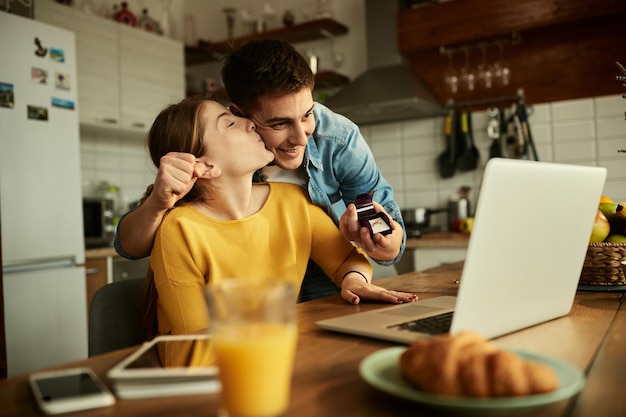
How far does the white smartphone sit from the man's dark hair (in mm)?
810

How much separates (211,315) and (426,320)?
493mm

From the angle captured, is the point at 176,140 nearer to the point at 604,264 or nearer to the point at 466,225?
the point at 604,264

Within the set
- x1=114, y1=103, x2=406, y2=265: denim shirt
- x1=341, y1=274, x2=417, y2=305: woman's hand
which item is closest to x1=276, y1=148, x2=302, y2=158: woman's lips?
x1=114, y1=103, x2=406, y2=265: denim shirt

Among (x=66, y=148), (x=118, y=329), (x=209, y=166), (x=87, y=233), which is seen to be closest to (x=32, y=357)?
(x=87, y=233)

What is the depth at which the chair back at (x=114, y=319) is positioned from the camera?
1.16m

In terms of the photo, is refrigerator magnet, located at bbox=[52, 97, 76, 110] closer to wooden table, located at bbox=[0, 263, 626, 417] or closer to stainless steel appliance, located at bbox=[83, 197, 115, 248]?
stainless steel appliance, located at bbox=[83, 197, 115, 248]

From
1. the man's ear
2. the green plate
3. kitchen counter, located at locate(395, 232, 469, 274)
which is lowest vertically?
kitchen counter, located at locate(395, 232, 469, 274)

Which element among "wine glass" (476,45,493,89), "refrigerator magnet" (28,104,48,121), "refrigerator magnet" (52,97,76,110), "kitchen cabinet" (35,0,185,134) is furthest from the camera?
"wine glass" (476,45,493,89)

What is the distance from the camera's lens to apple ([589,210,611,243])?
120 centimetres

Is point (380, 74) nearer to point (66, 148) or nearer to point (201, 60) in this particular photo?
point (201, 60)

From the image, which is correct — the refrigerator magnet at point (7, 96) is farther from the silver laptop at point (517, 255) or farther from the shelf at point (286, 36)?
the silver laptop at point (517, 255)

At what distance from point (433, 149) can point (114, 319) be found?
2.90 m

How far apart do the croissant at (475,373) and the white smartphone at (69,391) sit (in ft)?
1.01

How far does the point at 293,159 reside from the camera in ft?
4.46
